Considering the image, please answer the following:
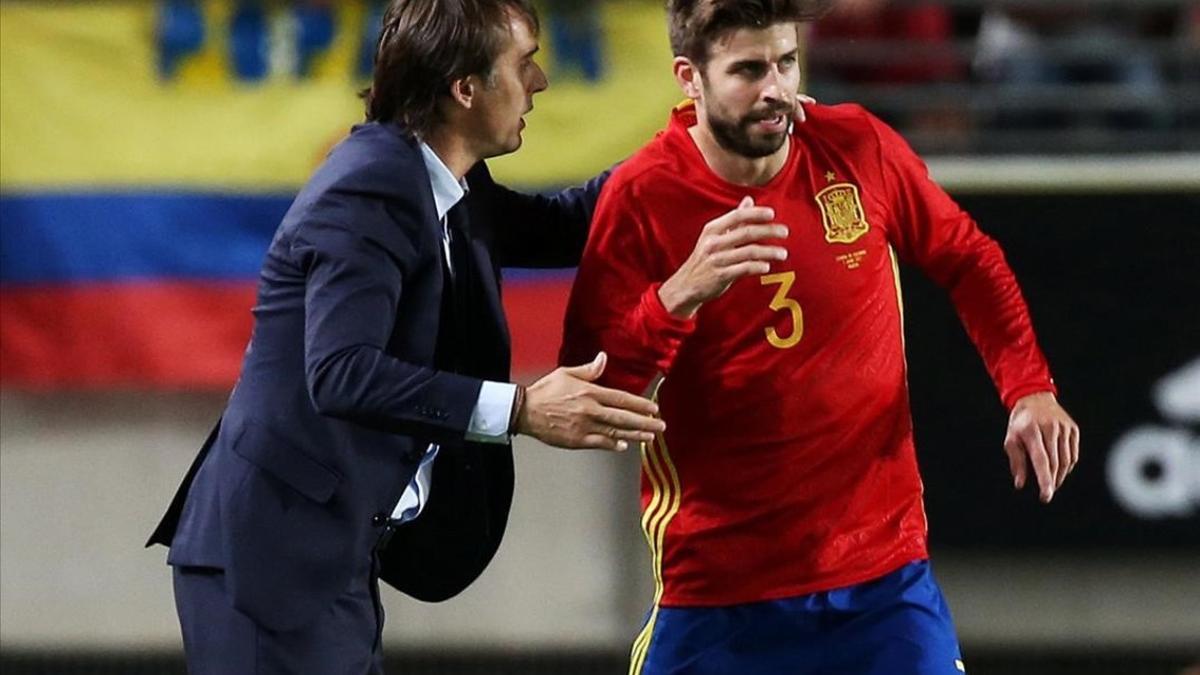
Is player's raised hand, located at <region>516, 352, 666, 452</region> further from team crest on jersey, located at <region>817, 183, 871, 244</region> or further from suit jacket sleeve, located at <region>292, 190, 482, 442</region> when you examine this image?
team crest on jersey, located at <region>817, 183, 871, 244</region>

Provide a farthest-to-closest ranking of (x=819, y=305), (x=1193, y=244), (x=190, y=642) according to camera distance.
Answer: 1. (x=1193, y=244)
2. (x=819, y=305)
3. (x=190, y=642)

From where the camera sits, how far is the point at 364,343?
11.4 feet

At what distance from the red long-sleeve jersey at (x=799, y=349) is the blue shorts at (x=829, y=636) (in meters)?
0.03

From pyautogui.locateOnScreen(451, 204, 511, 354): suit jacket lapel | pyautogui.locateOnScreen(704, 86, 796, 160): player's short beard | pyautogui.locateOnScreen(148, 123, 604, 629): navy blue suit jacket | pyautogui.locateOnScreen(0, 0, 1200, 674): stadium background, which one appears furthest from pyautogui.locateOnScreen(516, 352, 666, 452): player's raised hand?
pyautogui.locateOnScreen(0, 0, 1200, 674): stadium background

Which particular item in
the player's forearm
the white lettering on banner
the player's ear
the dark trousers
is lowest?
the white lettering on banner

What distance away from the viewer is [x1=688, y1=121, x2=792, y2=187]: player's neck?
13.1ft

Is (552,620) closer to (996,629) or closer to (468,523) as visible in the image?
(996,629)

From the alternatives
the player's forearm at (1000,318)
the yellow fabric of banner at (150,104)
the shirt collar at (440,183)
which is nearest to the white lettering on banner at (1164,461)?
the yellow fabric of banner at (150,104)

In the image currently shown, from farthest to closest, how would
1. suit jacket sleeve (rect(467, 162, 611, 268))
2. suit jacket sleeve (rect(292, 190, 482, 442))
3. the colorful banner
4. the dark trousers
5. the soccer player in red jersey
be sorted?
the colorful banner
suit jacket sleeve (rect(467, 162, 611, 268))
the soccer player in red jersey
the dark trousers
suit jacket sleeve (rect(292, 190, 482, 442))

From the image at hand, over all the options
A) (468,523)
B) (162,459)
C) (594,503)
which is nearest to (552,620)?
(594,503)

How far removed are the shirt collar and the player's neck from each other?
19.9 inches

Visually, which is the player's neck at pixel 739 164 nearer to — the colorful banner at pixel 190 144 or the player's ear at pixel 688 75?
the player's ear at pixel 688 75

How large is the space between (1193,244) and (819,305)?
269 cm

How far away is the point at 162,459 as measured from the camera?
6641 mm
